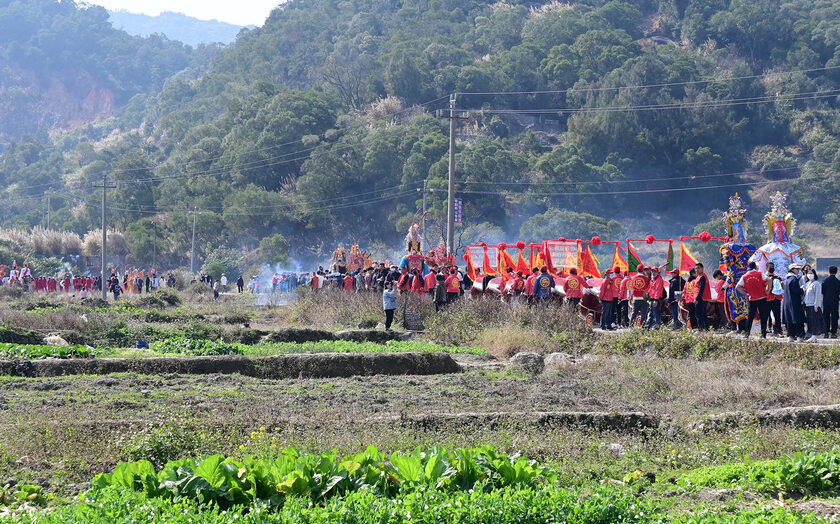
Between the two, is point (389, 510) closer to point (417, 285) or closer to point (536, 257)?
point (417, 285)

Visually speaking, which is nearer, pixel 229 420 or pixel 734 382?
pixel 229 420

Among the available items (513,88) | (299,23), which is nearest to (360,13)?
(299,23)

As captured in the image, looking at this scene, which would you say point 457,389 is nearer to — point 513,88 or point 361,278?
point 361,278

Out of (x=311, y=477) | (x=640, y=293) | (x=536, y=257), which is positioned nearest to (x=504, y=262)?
(x=536, y=257)

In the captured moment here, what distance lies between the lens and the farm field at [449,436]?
6.27 meters

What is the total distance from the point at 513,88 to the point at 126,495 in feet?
272

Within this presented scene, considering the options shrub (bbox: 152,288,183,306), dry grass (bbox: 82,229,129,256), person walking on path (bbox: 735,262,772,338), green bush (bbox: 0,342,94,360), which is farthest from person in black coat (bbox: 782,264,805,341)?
dry grass (bbox: 82,229,129,256)

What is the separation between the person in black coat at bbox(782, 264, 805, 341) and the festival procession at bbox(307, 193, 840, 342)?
0.02 metres

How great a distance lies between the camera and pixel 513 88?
86625 millimetres

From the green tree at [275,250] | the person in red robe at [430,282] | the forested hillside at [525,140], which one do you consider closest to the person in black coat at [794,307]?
the person in red robe at [430,282]

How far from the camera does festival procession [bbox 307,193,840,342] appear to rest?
17.1m

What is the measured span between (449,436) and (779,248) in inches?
519

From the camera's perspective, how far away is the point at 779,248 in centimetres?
1998

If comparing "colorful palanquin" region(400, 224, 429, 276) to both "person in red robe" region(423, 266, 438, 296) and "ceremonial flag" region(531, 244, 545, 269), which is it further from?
"ceremonial flag" region(531, 244, 545, 269)
